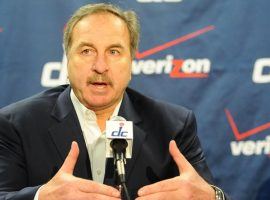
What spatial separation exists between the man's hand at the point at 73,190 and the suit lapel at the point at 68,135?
1.08 ft

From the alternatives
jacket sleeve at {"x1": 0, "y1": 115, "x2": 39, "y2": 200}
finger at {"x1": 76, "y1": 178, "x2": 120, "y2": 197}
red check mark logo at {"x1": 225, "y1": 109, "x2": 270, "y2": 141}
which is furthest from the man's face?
red check mark logo at {"x1": 225, "y1": 109, "x2": 270, "y2": 141}

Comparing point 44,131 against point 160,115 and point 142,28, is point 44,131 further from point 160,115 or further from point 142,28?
point 142,28

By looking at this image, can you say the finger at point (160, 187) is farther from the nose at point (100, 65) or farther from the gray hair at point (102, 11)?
the gray hair at point (102, 11)

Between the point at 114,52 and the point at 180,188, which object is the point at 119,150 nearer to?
the point at 180,188

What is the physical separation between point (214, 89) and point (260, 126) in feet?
1.09

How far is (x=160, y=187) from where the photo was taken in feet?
5.16

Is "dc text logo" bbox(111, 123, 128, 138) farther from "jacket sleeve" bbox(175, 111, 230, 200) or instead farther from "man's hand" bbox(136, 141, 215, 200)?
"jacket sleeve" bbox(175, 111, 230, 200)

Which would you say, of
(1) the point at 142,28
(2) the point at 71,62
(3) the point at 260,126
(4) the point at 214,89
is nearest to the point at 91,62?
(2) the point at 71,62

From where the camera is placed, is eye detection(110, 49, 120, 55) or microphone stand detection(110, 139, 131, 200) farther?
eye detection(110, 49, 120, 55)

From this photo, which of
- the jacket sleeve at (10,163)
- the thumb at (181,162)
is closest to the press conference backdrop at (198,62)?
the jacket sleeve at (10,163)

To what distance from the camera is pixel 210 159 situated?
2.75 meters

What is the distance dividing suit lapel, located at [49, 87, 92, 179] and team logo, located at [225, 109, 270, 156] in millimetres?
1045

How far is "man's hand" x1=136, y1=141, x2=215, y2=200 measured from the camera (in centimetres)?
155

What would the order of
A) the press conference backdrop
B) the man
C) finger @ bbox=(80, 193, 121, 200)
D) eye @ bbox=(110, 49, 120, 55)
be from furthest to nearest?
the press conference backdrop
eye @ bbox=(110, 49, 120, 55)
the man
finger @ bbox=(80, 193, 121, 200)
